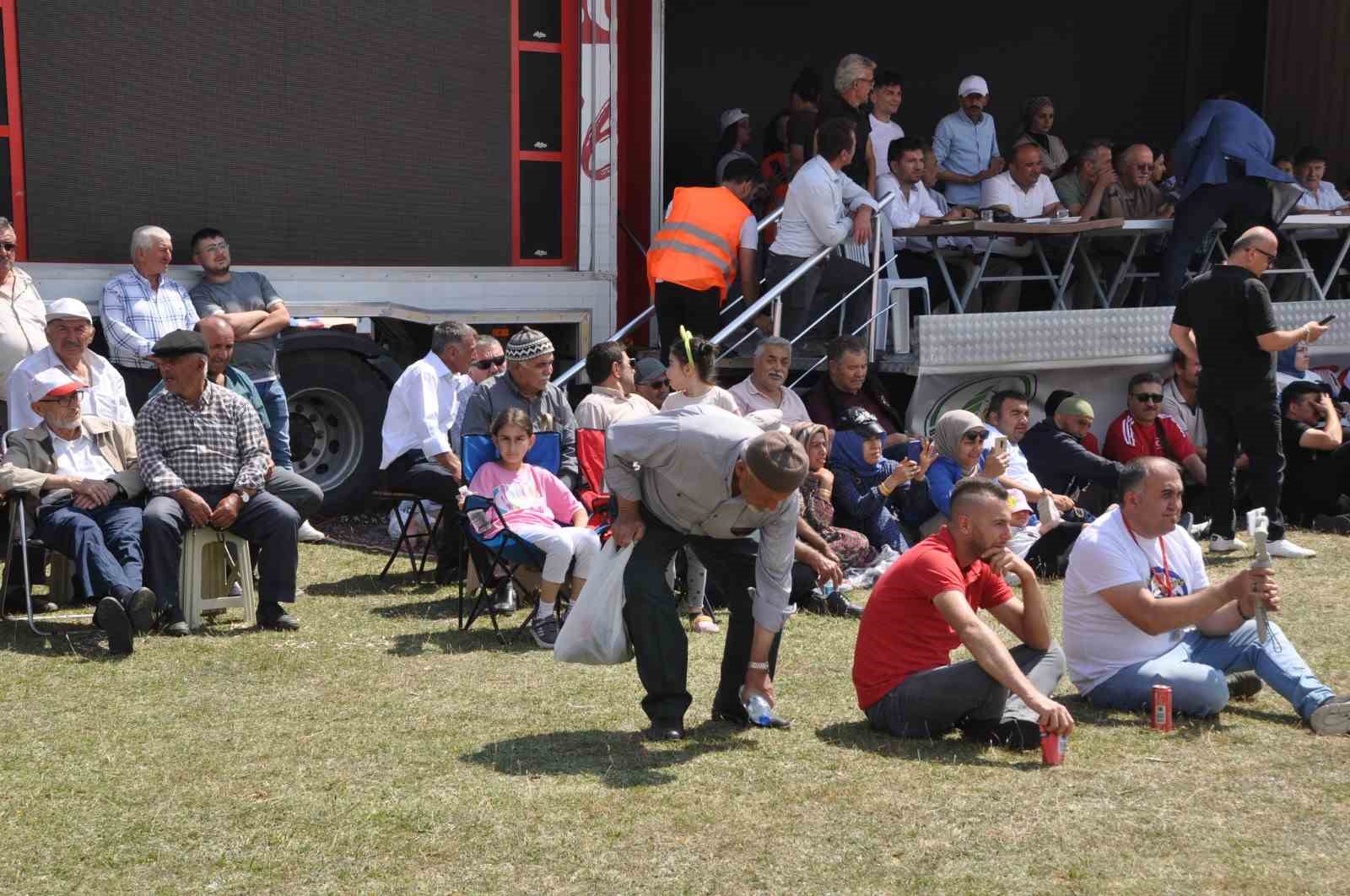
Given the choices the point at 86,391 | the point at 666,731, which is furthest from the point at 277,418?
the point at 666,731

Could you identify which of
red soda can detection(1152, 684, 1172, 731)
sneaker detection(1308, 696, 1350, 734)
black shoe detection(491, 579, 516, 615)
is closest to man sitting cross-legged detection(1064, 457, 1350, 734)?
sneaker detection(1308, 696, 1350, 734)

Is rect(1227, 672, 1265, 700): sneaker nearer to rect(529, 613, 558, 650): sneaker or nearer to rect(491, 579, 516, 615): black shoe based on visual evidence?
rect(529, 613, 558, 650): sneaker

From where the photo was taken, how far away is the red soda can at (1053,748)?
4781 mm

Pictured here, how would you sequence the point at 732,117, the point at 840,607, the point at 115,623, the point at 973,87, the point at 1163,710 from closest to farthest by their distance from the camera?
the point at 1163,710 < the point at 115,623 < the point at 840,607 < the point at 973,87 < the point at 732,117

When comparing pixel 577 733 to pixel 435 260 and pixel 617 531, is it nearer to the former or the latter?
pixel 617 531

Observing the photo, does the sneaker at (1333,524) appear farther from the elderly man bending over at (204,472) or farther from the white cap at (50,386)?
the white cap at (50,386)

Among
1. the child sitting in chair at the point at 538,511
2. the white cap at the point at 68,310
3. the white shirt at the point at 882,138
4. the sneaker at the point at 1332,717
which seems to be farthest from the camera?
the white shirt at the point at 882,138

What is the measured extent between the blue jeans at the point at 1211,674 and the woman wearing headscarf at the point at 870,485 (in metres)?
2.34

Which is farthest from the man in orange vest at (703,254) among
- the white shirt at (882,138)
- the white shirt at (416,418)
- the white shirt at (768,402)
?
the white shirt at (416,418)

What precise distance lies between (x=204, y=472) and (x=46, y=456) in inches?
25.0

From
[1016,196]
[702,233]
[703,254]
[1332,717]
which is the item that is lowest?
[1332,717]

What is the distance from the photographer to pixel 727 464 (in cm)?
485

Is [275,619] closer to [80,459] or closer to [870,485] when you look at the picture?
[80,459]

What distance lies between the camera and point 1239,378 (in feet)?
26.3
